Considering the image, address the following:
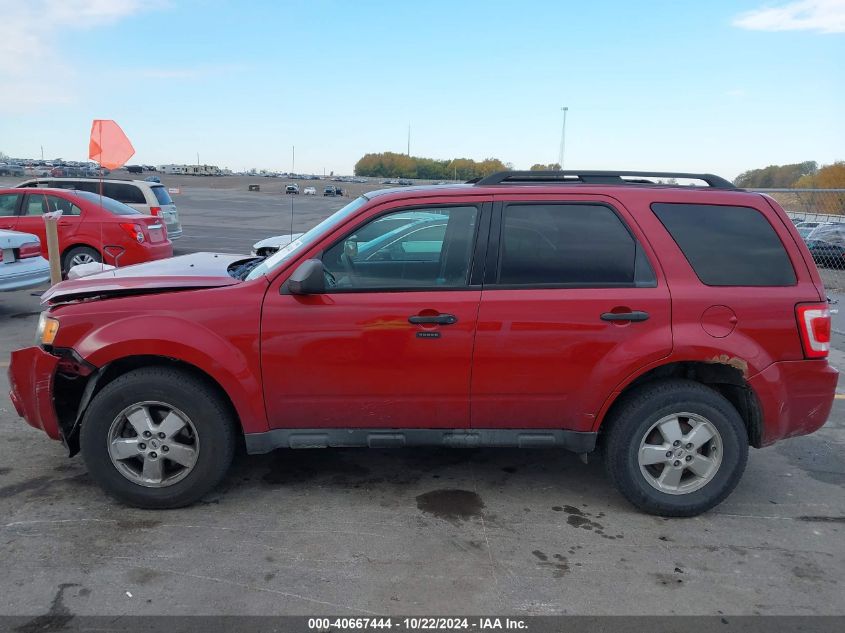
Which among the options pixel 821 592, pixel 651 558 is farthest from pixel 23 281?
pixel 821 592

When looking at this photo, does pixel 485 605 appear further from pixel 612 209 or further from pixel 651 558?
pixel 612 209

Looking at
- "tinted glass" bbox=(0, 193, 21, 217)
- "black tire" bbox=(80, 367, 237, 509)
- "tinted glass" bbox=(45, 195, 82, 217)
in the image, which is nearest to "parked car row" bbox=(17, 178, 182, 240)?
"tinted glass" bbox=(0, 193, 21, 217)

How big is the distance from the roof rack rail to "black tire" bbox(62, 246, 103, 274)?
953cm

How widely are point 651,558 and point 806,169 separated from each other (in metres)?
25.5

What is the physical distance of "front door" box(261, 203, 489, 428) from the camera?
3746 mm

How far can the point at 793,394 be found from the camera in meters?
3.89

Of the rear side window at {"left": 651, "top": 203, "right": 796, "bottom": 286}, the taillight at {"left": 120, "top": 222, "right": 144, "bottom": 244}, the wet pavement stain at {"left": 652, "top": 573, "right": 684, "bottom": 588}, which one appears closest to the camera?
the wet pavement stain at {"left": 652, "top": 573, "right": 684, "bottom": 588}

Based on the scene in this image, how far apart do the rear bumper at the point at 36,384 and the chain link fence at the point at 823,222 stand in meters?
10.4

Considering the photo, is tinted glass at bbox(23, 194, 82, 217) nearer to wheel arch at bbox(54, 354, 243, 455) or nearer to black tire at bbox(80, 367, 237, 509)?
wheel arch at bbox(54, 354, 243, 455)

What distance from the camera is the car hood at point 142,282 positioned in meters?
3.86

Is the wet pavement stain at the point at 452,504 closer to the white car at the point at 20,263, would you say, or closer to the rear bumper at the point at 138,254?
the white car at the point at 20,263

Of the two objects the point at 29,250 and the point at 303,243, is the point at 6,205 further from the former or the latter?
the point at 303,243

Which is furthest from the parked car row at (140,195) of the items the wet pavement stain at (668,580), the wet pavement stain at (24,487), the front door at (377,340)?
the wet pavement stain at (668,580)

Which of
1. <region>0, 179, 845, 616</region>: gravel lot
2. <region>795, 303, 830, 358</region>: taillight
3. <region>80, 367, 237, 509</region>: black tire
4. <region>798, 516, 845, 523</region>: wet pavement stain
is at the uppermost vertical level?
<region>795, 303, 830, 358</region>: taillight
